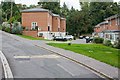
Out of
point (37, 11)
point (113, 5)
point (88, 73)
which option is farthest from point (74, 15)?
point (88, 73)

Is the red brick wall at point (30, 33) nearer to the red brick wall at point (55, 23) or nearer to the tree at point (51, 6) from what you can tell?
the red brick wall at point (55, 23)

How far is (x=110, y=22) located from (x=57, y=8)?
43.0 meters

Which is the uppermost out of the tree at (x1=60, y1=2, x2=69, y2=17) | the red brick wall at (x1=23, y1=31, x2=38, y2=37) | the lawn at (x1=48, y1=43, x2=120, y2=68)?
the tree at (x1=60, y1=2, x2=69, y2=17)

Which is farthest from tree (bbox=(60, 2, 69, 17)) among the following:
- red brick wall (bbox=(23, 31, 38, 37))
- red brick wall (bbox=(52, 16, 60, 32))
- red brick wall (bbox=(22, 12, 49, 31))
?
red brick wall (bbox=(23, 31, 38, 37))

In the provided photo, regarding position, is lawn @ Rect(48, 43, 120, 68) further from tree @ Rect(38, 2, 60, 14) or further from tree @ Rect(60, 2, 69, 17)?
tree @ Rect(60, 2, 69, 17)

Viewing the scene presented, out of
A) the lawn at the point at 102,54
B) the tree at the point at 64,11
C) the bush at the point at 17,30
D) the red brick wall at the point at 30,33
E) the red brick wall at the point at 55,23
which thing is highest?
the tree at the point at 64,11

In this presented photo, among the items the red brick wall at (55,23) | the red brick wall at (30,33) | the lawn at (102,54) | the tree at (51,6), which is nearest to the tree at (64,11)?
the tree at (51,6)

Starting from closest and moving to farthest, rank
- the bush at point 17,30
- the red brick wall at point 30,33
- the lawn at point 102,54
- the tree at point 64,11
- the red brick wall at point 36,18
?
the lawn at point 102,54 → the bush at point 17,30 → the red brick wall at point 30,33 → the red brick wall at point 36,18 → the tree at point 64,11

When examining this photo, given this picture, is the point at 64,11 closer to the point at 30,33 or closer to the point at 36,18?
the point at 36,18

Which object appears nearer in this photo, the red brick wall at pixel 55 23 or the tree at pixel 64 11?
the red brick wall at pixel 55 23

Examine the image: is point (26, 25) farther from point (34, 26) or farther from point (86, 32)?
point (86, 32)

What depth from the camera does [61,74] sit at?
14930mm

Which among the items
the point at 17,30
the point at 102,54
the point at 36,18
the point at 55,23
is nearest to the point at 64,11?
the point at 55,23

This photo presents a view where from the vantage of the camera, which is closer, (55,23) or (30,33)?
(30,33)
